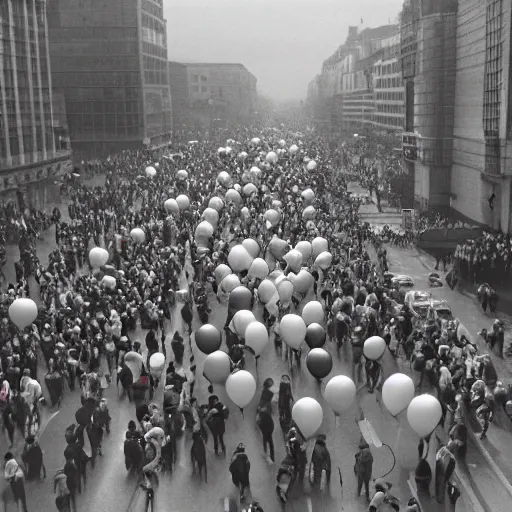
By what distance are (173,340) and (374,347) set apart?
5.35 metres

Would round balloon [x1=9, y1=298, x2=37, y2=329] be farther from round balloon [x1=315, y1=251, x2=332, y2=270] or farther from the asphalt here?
round balloon [x1=315, y1=251, x2=332, y2=270]

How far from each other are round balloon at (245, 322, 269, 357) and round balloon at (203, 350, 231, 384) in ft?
6.26

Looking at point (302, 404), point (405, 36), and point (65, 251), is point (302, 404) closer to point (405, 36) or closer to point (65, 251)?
point (65, 251)

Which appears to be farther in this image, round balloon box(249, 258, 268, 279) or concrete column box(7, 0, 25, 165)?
concrete column box(7, 0, 25, 165)

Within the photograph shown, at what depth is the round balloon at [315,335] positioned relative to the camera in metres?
19.8

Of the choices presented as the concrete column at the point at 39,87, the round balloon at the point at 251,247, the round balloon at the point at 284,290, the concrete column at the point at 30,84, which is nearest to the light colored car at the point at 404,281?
the round balloon at the point at 251,247

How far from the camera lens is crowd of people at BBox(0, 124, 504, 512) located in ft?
47.3

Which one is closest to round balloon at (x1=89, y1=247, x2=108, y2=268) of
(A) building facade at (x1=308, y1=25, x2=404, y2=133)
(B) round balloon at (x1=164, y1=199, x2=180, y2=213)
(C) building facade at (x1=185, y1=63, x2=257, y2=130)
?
(B) round balloon at (x1=164, y1=199, x2=180, y2=213)

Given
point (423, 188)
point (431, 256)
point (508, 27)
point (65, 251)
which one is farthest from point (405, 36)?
point (65, 251)

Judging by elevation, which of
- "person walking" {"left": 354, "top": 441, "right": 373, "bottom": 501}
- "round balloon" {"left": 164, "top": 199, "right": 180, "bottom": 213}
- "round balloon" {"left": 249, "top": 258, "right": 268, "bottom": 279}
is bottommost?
"person walking" {"left": 354, "top": 441, "right": 373, "bottom": 501}

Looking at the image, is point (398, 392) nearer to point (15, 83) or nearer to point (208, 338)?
point (208, 338)

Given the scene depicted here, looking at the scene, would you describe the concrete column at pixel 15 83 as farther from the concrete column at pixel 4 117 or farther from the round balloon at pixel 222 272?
the round balloon at pixel 222 272

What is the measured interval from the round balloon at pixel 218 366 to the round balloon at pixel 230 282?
7540 mm

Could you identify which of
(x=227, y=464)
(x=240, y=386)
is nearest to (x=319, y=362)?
(x=240, y=386)
